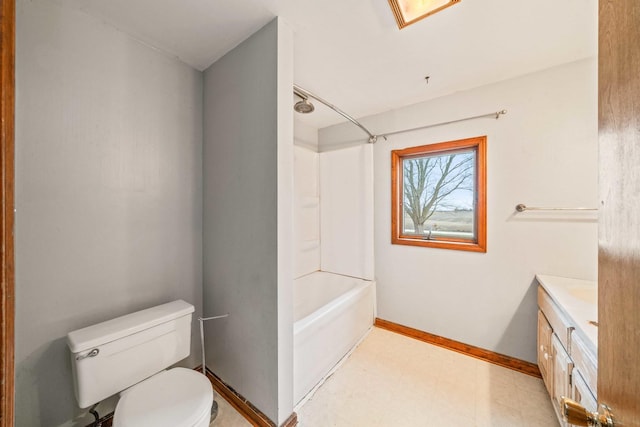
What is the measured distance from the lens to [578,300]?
4.20 ft

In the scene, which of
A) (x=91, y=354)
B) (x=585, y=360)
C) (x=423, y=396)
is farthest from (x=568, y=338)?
(x=91, y=354)

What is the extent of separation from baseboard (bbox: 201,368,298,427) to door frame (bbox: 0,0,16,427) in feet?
3.81

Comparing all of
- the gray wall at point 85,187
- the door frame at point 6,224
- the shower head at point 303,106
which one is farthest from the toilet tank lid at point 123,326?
the shower head at point 303,106

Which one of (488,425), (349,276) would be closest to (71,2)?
(349,276)

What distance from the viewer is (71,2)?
3.96 ft

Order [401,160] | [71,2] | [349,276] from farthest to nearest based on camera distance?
[349,276] < [401,160] < [71,2]

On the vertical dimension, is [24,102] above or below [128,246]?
above

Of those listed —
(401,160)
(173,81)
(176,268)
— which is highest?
(173,81)

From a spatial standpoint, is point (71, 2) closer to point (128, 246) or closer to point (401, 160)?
point (128, 246)

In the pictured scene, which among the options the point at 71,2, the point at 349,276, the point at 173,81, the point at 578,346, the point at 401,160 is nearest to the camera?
the point at 578,346

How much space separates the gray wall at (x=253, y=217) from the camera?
1271mm

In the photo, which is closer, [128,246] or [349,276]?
[128,246]

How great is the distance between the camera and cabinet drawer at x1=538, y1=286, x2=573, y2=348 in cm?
119

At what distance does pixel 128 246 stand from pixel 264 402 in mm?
1276
